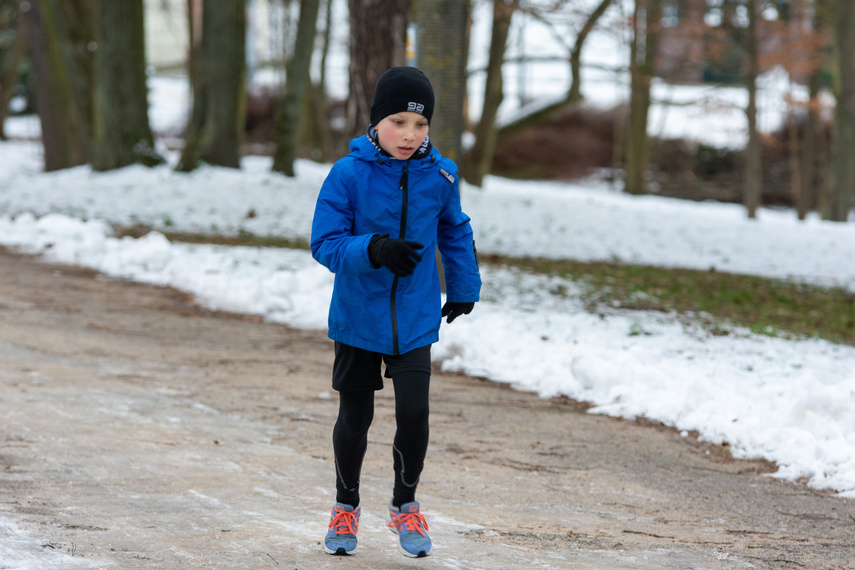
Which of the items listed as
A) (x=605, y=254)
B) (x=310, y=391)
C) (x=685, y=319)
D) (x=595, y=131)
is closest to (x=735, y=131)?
(x=595, y=131)

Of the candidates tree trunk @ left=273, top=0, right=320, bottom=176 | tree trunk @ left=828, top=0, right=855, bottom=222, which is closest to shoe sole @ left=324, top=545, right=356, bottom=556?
tree trunk @ left=273, top=0, right=320, bottom=176

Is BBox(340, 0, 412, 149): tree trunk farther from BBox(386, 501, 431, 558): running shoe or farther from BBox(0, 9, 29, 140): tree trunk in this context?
BBox(0, 9, 29, 140): tree trunk

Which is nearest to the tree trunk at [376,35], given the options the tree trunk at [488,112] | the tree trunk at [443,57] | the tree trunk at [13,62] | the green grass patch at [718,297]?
the green grass patch at [718,297]

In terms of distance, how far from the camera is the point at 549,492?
4.69 m

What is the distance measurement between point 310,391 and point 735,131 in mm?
22165

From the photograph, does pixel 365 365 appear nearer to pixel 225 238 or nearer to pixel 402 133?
pixel 402 133

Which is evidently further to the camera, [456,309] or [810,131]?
[810,131]

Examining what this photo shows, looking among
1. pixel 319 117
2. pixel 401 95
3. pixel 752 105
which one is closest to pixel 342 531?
pixel 401 95

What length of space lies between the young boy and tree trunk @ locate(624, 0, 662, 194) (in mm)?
16579

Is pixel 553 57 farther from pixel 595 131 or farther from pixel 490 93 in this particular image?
pixel 595 131

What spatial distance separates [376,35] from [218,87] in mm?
5233

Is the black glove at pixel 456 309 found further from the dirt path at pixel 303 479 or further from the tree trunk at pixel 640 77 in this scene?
the tree trunk at pixel 640 77

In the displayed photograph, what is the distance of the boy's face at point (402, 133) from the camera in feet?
11.4

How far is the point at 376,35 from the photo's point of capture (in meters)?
12.6
